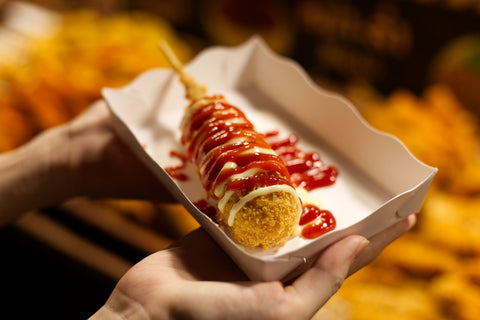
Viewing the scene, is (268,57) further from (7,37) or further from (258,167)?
(7,37)

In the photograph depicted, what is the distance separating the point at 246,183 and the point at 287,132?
3.43 feet

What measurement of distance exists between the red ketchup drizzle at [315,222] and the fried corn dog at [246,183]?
8 cm

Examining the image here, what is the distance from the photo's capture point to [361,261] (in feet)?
7.18

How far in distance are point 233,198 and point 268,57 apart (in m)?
1.49

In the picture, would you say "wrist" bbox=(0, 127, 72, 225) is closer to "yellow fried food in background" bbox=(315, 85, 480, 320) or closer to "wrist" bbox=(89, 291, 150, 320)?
"wrist" bbox=(89, 291, 150, 320)

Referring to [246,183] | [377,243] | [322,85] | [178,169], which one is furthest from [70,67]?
[377,243]

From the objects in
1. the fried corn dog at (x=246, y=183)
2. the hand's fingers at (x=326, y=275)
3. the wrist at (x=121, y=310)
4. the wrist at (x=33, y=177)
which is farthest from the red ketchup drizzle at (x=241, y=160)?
the wrist at (x=33, y=177)

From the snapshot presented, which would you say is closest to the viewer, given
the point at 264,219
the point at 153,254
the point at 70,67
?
the point at 264,219

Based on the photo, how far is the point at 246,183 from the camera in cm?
204

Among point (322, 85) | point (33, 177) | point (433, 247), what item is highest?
point (33, 177)

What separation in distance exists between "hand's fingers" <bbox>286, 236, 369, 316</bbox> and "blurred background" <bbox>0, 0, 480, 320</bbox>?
44.2 inches

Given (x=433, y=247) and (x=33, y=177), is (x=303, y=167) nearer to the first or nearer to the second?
(x=433, y=247)

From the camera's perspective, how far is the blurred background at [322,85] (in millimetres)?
3113

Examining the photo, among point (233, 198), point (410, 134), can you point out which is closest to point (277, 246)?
point (233, 198)
